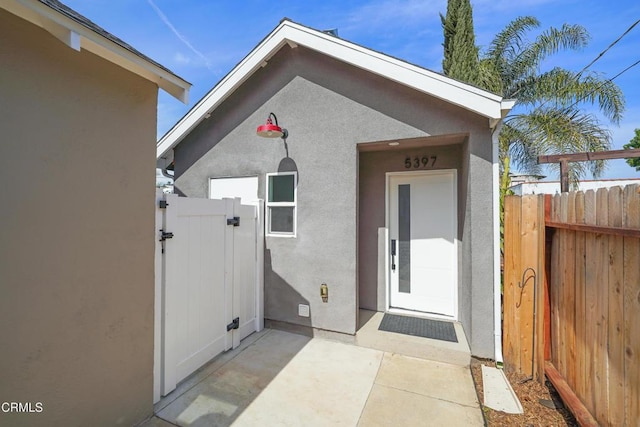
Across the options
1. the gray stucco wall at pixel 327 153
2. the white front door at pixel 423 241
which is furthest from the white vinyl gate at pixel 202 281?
the white front door at pixel 423 241

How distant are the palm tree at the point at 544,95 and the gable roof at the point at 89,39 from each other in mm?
9214

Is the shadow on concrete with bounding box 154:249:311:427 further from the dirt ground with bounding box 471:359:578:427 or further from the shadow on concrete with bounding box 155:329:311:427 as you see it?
the dirt ground with bounding box 471:359:578:427

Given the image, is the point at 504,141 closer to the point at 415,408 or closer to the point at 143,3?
the point at 415,408

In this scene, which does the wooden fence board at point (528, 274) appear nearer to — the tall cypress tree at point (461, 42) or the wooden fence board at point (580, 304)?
the wooden fence board at point (580, 304)

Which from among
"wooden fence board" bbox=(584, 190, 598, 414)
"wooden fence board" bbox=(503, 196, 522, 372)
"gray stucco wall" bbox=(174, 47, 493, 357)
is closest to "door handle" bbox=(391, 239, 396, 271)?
"gray stucco wall" bbox=(174, 47, 493, 357)

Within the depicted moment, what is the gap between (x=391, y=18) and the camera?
844 cm

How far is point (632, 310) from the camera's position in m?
2.17

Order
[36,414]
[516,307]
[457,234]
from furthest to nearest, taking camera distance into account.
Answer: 1. [457,234]
2. [516,307]
3. [36,414]

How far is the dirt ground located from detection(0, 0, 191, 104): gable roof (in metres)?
5.25

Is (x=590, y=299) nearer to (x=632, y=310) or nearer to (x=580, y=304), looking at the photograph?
(x=580, y=304)

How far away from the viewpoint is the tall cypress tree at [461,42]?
11656mm

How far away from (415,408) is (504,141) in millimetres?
11312

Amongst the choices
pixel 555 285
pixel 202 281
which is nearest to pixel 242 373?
pixel 202 281

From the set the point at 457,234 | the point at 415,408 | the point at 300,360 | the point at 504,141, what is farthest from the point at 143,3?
the point at 504,141
